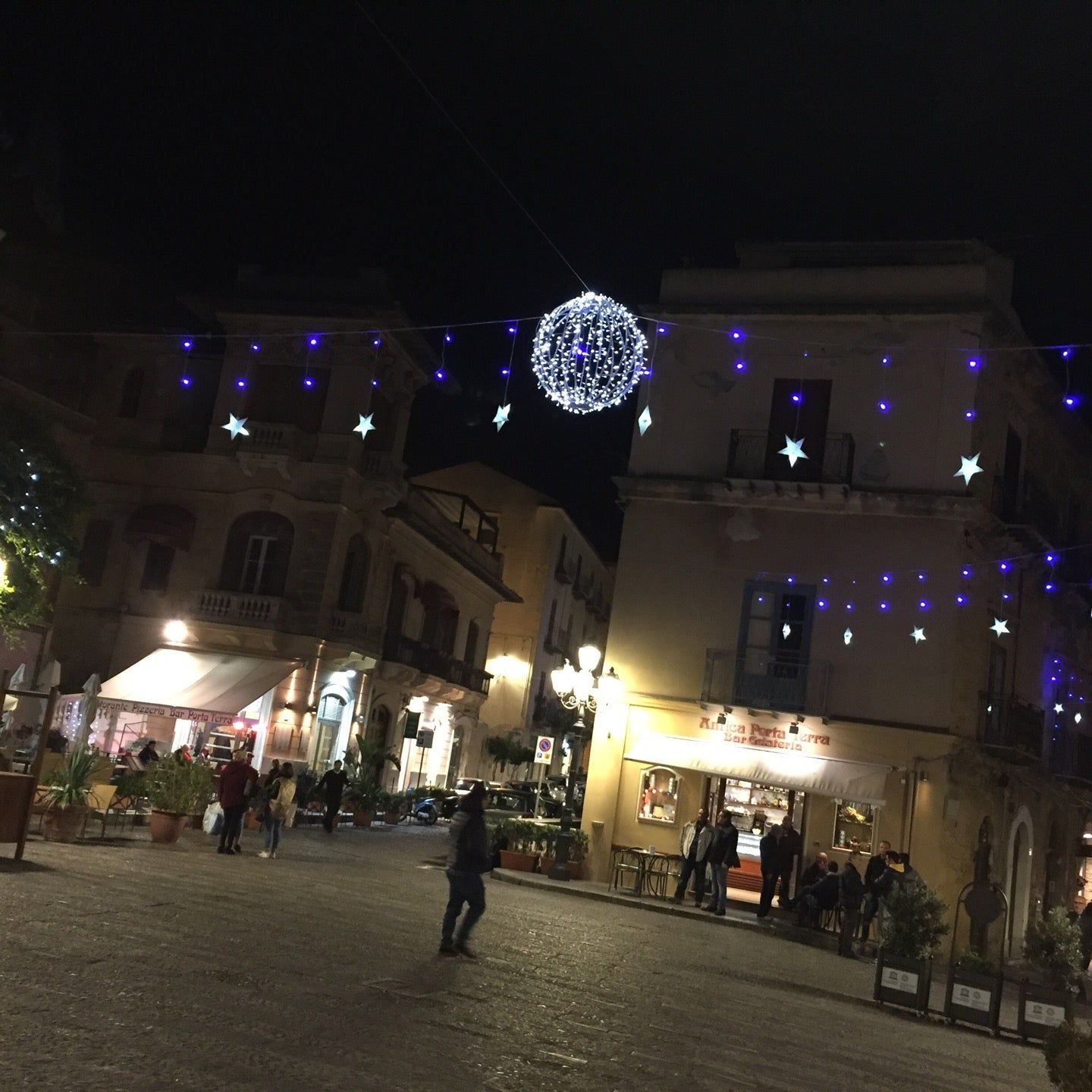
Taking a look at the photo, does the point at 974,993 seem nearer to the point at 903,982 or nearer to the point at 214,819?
the point at 903,982

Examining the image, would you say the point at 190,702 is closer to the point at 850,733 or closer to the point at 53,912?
the point at 850,733

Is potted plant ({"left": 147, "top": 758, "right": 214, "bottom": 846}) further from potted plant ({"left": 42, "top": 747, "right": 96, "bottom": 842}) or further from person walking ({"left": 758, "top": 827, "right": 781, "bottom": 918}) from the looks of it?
person walking ({"left": 758, "top": 827, "right": 781, "bottom": 918})

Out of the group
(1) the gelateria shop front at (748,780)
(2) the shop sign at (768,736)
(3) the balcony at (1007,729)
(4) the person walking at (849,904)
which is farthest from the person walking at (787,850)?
(3) the balcony at (1007,729)

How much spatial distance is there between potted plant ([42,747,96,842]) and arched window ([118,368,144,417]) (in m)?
16.5

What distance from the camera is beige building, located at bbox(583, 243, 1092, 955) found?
20156mm

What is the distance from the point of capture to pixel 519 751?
4116 centimetres

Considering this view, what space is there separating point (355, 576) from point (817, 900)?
51.4 feet

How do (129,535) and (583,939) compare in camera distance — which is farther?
(129,535)

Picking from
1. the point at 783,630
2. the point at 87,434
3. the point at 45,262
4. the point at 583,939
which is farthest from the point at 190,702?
the point at 583,939

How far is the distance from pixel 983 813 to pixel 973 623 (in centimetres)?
340

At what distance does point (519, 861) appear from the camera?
20.4 m

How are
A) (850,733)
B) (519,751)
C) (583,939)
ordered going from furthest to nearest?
(519,751)
(850,733)
(583,939)

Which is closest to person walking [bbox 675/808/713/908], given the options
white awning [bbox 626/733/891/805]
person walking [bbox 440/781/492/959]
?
white awning [bbox 626/733/891/805]

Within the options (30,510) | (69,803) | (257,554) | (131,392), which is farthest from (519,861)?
(131,392)
